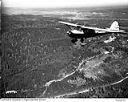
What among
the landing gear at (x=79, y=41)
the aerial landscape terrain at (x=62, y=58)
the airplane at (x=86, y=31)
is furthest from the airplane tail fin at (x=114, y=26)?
the landing gear at (x=79, y=41)

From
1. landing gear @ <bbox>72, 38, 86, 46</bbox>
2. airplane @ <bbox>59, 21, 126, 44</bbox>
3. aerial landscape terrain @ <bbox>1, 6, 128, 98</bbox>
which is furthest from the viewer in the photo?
aerial landscape terrain @ <bbox>1, 6, 128, 98</bbox>

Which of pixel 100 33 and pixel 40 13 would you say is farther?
pixel 40 13

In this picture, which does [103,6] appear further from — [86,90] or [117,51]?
[86,90]

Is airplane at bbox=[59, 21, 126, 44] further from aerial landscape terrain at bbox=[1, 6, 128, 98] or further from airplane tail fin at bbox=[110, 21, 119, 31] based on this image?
aerial landscape terrain at bbox=[1, 6, 128, 98]

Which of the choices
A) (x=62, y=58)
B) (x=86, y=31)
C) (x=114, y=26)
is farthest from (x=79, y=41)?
(x=114, y=26)

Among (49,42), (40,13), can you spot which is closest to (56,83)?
(49,42)

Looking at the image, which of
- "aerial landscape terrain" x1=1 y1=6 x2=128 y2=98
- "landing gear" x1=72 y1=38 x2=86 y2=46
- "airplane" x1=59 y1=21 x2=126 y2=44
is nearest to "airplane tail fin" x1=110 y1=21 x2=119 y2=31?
"airplane" x1=59 y1=21 x2=126 y2=44

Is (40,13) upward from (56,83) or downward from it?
upward

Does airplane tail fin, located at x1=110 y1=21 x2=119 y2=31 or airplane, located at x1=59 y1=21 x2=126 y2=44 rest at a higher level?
airplane tail fin, located at x1=110 y1=21 x2=119 y2=31

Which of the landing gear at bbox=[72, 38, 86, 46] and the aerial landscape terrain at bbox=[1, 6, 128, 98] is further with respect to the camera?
the aerial landscape terrain at bbox=[1, 6, 128, 98]
